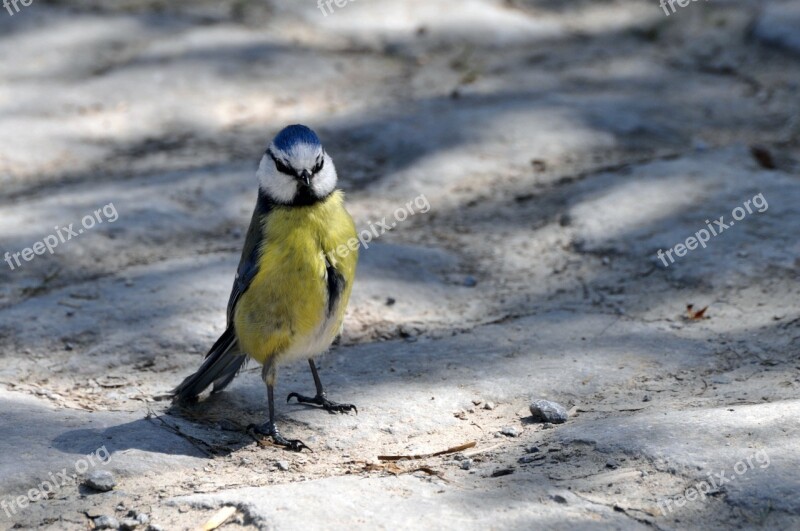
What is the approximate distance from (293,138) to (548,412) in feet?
5.09

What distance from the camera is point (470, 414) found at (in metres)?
4.22

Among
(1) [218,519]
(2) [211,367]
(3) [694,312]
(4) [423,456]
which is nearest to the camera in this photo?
(1) [218,519]

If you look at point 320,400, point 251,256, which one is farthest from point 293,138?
point 320,400

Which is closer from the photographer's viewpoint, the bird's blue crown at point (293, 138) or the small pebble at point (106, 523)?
→ the small pebble at point (106, 523)

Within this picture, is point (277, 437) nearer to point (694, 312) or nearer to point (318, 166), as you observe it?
point (318, 166)

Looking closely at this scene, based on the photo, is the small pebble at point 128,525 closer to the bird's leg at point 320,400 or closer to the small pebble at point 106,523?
the small pebble at point 106,523

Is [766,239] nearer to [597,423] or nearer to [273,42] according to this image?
[597,423]

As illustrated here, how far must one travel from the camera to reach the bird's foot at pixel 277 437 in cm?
406

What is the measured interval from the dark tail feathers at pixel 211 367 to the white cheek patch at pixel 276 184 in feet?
2.04

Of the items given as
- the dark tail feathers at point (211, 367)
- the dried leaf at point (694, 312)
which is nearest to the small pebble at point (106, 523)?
the dark tail feathers at point (211, 367)

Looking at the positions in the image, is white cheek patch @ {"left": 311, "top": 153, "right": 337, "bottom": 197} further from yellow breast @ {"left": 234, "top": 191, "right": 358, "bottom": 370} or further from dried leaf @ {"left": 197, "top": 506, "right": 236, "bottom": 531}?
dried leaf @ {"left": 197, "top": 506, "right": 236, "bottom": 531}

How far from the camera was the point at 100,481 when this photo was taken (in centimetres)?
353

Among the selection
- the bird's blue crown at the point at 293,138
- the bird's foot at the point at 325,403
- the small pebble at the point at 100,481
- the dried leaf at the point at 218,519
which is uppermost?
the bird's blue crown at the point at 293,138

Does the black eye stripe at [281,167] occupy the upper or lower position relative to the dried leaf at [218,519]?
upper
